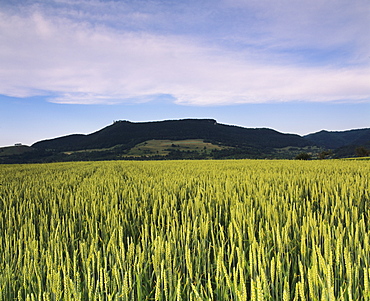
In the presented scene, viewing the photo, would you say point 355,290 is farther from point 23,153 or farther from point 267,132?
point 267,132

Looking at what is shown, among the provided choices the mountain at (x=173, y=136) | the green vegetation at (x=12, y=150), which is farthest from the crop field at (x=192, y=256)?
the mountain at (x=173, y=136)

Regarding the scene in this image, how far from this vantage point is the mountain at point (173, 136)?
98.3 m

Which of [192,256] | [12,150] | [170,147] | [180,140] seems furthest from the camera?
[180,140]

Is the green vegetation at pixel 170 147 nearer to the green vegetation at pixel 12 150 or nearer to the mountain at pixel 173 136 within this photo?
the mountain at pixel 173 136

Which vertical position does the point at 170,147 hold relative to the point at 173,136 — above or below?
below

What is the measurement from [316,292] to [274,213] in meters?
1.07

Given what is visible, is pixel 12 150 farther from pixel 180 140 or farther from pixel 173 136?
pixel 173 136

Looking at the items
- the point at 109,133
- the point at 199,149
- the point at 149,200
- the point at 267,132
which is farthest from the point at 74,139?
the point at 149,200

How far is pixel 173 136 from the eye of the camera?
106000mm

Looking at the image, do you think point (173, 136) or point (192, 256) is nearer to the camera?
point (192, 256)

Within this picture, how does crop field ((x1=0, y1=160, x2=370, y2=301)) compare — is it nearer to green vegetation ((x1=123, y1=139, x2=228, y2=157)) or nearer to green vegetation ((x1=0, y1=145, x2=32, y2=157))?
green vegetation ((x1=0, y1=145, x2=32, y2=157))

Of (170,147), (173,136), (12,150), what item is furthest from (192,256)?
(173,136)

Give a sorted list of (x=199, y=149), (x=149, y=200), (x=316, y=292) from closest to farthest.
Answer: (x=316, y=292) < (x=149, y=200) < (x=199, y=149)

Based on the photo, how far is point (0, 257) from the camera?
178cm
